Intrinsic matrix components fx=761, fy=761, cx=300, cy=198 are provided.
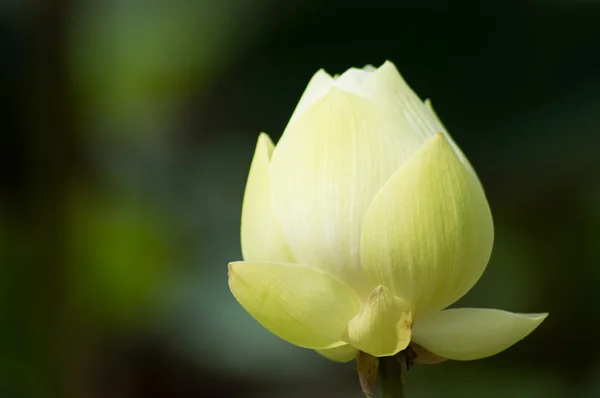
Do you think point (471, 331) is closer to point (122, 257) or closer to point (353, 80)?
point (353, 80)

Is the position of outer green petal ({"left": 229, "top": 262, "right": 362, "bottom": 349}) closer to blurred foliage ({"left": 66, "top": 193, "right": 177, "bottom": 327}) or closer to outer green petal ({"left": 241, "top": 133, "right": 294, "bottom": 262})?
outer green petal ({"left": 241, "top": 133, "right": 294, "bottom": 262})

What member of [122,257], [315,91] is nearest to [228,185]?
[122,257]

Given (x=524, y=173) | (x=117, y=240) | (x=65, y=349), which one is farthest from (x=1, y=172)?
(x=524, y=173)

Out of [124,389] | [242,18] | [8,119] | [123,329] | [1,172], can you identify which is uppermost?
[242,18]

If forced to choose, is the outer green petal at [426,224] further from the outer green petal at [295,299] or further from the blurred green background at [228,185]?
the blurred green background at [228,185]

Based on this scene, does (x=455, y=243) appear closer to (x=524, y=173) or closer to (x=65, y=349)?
(x=65, y=349)

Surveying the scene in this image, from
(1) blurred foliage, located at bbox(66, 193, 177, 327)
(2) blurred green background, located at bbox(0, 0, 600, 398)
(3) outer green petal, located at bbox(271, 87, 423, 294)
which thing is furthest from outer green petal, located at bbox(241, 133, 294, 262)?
(1) blurred foliage, located at bbox(66, 193, 177, 327)
